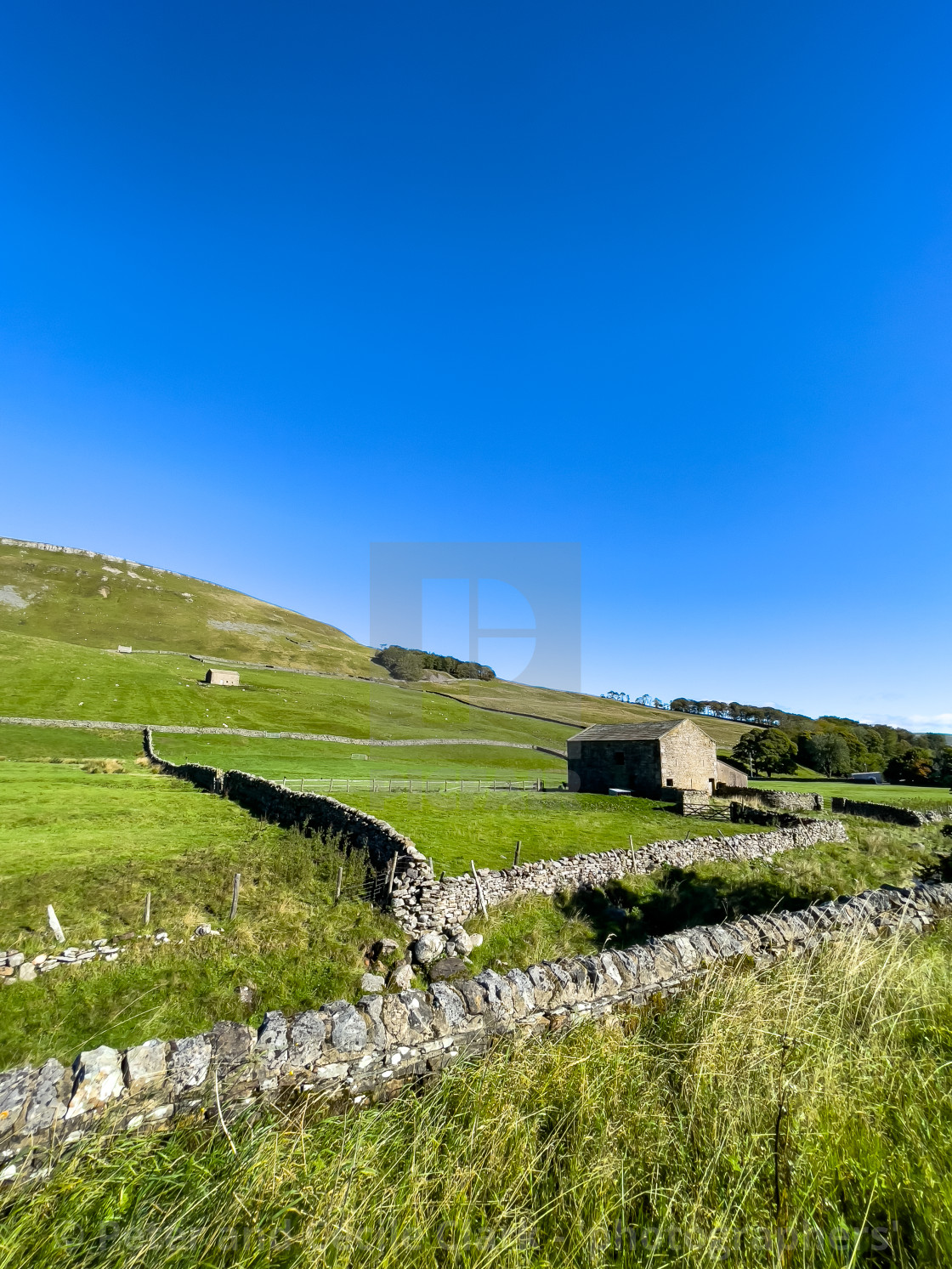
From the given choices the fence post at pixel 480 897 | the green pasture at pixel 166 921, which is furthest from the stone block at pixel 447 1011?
the fence post at pixel 480 897

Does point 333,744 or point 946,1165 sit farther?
point 333,744

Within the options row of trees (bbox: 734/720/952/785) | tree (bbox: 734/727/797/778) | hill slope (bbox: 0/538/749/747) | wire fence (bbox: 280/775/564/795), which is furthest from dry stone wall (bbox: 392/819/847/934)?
row of trees (bbox: 734/720/952/785)

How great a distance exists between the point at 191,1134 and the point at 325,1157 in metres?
1.24

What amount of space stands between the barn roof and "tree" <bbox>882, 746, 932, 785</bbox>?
50821 millimetres

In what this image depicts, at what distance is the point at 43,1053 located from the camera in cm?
816

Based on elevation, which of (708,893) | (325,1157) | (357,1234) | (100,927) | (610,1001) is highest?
(357,1234)

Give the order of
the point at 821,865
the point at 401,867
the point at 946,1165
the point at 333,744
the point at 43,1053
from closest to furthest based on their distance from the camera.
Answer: the point at 946,1165 < the point at 43,1053 < the point at 401,867 < the point at 821,865 < the point at 333,744

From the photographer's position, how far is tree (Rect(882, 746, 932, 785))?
71.6 metres

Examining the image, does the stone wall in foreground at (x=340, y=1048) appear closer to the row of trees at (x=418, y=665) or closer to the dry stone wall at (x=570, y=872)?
the dry stone wall at (x=570, y=872)

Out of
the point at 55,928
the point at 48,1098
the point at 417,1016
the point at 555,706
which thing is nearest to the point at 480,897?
the point at 55,928

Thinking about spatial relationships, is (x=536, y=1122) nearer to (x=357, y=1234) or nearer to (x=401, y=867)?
(x=357, y=1234)

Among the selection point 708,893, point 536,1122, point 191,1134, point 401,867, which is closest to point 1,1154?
point 191,1134

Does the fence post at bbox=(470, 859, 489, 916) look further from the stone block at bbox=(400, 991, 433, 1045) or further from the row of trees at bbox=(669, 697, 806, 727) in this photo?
the row of trees at bbox=(669, 697, 806, 727)

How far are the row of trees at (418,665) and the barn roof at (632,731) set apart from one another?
89039mm
